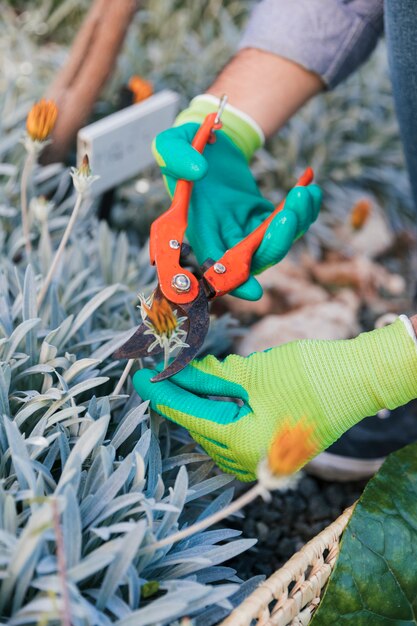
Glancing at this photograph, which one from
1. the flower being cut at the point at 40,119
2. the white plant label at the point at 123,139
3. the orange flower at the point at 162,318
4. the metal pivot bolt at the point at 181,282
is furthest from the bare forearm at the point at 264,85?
the orange flower at the point at 162,318

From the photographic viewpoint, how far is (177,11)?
278 centimetres

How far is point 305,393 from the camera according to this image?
3.03 ft

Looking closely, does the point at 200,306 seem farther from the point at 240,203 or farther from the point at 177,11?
the point at 177,11

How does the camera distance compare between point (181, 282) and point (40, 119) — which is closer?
point (181, 282)

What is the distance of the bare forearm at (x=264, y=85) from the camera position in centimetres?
129

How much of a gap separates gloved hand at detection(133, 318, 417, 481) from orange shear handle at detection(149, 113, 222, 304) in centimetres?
13

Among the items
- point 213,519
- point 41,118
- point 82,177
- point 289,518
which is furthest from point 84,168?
point 289,518

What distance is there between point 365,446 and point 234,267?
65 cm

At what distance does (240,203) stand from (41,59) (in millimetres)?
1363

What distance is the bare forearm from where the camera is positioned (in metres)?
1.29

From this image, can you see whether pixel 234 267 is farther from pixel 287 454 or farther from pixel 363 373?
pixel 287 454

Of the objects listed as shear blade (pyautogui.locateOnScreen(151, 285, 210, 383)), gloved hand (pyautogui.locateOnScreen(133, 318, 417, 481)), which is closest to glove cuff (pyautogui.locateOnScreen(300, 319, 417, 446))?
gloved hand (pyautogui.locateOnScreen(133, 318, 417, 481))

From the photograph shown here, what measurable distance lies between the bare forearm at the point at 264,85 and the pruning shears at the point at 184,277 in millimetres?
308

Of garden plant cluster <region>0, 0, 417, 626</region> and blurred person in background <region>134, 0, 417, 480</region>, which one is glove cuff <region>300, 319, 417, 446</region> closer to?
blurred person in background <region>134, 0, 417, 480</region>
